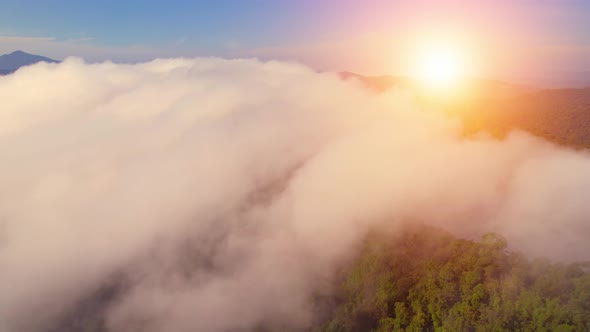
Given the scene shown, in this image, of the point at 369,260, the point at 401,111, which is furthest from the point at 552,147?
the point at 401,111

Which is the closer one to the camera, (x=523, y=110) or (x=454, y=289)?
(x=454, y=289)

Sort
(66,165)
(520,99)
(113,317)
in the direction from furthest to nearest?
(66,165), (520,99), (113,317)

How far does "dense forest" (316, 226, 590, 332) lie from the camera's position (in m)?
28.0

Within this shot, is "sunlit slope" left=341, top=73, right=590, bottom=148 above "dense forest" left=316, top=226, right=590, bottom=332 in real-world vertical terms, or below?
above

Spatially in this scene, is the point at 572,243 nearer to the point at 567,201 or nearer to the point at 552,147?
the point at 567,201

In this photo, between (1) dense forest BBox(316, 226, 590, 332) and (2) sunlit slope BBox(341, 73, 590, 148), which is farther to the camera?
(2) sunlit slope BBox(341, 73, 590, 148)

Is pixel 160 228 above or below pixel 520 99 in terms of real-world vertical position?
below

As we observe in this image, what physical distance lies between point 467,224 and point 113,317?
221 ft

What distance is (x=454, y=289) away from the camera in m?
34.7

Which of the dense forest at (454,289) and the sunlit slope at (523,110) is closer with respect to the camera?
the dense forest at (454,289)

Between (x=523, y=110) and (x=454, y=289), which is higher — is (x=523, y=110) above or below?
above

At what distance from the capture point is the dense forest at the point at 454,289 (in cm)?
2798

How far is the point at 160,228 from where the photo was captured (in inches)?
4176

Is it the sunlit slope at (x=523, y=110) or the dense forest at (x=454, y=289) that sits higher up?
the sunlit slope at (x=523, y=110)
